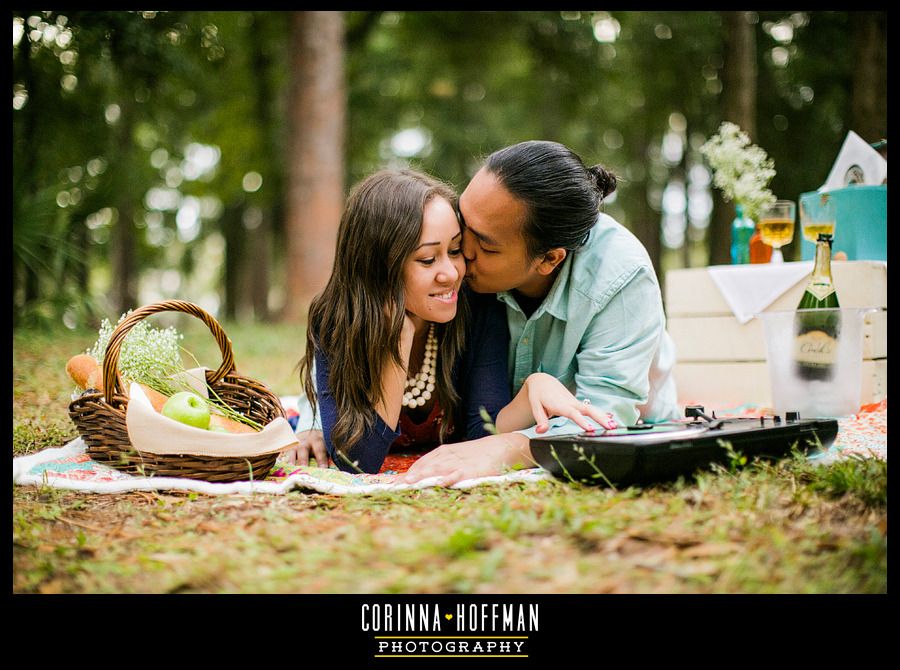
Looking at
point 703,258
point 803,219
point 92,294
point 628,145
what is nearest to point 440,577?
point 803,219

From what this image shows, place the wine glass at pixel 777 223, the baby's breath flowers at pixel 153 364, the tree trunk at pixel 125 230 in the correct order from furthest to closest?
1. the tree trunk at pixel 125 230
2. the wine glass at pixel 777 223
3. the baby's breath flowers at pixel 153 364

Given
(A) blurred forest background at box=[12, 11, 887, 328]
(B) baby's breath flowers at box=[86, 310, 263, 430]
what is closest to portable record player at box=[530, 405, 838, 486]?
(B) baby's breath flowers at box=[86, 310, 263, 430]

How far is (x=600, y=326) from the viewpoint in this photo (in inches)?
114

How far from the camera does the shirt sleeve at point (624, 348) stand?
274 cm

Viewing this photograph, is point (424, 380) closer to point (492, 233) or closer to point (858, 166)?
point (492, 233)

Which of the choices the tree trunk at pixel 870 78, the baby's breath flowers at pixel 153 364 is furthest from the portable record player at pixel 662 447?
the tree trunk at pixel 870 78

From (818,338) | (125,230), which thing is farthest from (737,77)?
(125,230)

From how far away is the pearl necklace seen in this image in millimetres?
3041

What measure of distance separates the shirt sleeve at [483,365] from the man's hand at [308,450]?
0.59 metres

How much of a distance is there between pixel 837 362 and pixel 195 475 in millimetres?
2644

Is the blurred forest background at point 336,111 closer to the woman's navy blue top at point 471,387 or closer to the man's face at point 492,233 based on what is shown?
the woman's navy blue top at point 471,387

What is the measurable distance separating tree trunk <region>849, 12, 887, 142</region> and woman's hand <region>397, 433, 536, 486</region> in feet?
20.7

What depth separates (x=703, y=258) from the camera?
20812 mm

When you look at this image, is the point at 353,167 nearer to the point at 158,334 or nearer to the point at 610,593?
the point at 158,334
